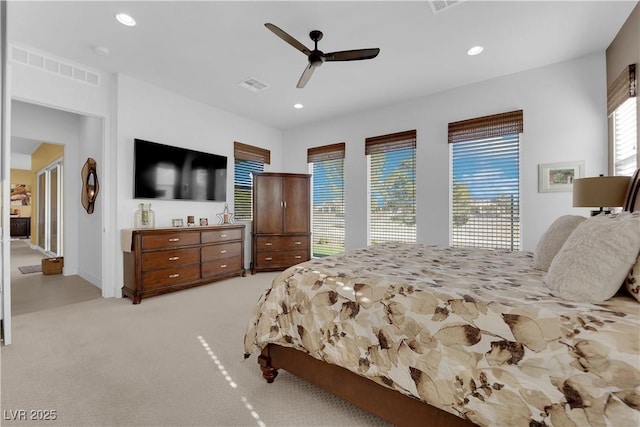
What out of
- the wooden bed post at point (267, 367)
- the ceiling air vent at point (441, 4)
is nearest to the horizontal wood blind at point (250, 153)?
the ceiling air vent at point (441, 4)

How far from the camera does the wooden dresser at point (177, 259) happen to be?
336cm

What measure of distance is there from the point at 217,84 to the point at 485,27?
10.6ft

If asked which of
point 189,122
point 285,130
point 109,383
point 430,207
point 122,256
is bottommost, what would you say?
point 109,383

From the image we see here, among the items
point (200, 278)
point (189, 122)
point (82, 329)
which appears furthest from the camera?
point (189, 122)

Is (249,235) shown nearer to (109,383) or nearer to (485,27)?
(109,383)

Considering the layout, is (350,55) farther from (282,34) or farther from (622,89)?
(622,89)

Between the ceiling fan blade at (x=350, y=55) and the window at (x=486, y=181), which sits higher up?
the ceiling fan blade at (x=350, y=55)

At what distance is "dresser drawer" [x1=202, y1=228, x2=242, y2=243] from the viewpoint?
4.04 m

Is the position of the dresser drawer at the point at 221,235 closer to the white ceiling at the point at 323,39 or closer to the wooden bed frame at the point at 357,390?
the white ceiling at the point at 323,39

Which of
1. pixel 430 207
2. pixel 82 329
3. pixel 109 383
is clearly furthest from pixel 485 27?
pixel 82 329

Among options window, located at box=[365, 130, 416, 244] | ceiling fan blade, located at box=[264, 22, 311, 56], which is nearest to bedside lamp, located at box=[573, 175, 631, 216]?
window, located at box=[365, 130, 416, 244]

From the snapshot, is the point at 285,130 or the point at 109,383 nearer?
the point at 109,383

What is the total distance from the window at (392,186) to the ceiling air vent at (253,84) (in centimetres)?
192

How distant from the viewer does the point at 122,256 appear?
362 cm
